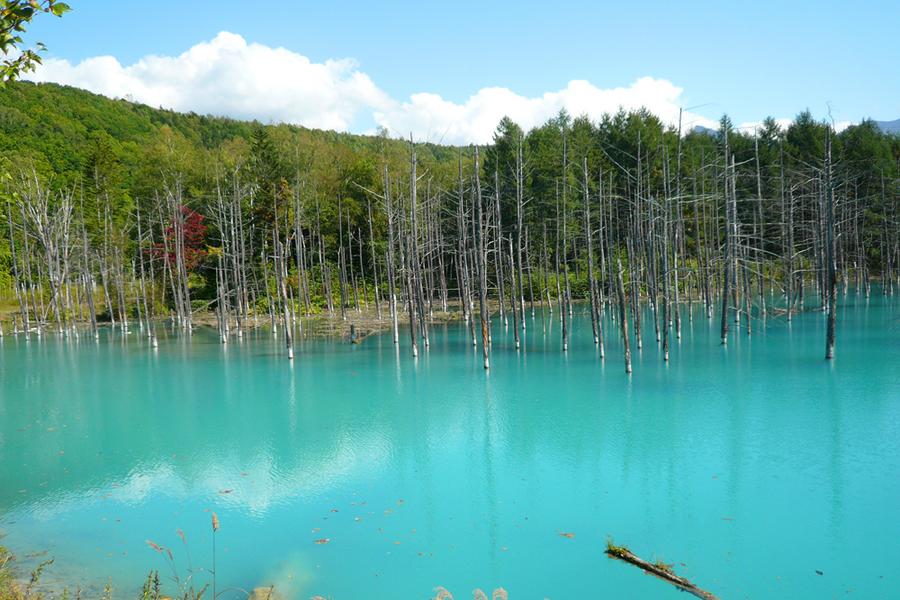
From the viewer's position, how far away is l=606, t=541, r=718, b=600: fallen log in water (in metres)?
6.83

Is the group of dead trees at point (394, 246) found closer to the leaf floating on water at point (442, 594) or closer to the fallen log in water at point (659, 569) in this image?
the fallen log in water at point (659, 569)

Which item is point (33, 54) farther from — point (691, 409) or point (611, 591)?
point (691, 409)

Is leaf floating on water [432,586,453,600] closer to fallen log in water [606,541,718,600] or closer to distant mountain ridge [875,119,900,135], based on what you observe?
fallen log in water [606,541,718,600]

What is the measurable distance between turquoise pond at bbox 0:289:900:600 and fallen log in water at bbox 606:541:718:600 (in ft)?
0.37

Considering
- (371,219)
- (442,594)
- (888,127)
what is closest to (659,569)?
(442,594)

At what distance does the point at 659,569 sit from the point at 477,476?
167 inches

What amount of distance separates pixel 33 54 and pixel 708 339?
24664mm

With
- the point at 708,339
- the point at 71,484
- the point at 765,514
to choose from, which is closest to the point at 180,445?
the point at 71,484

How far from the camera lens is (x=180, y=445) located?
13766 millimetres

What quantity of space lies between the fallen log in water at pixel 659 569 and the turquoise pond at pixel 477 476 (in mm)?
114

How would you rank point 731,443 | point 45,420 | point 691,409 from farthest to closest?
point 45,420, point 691,409, point 731,443

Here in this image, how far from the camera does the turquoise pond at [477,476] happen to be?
7664 millimetres

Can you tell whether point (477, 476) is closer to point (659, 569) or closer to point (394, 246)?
point (659, 569)

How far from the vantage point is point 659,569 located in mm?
7305
